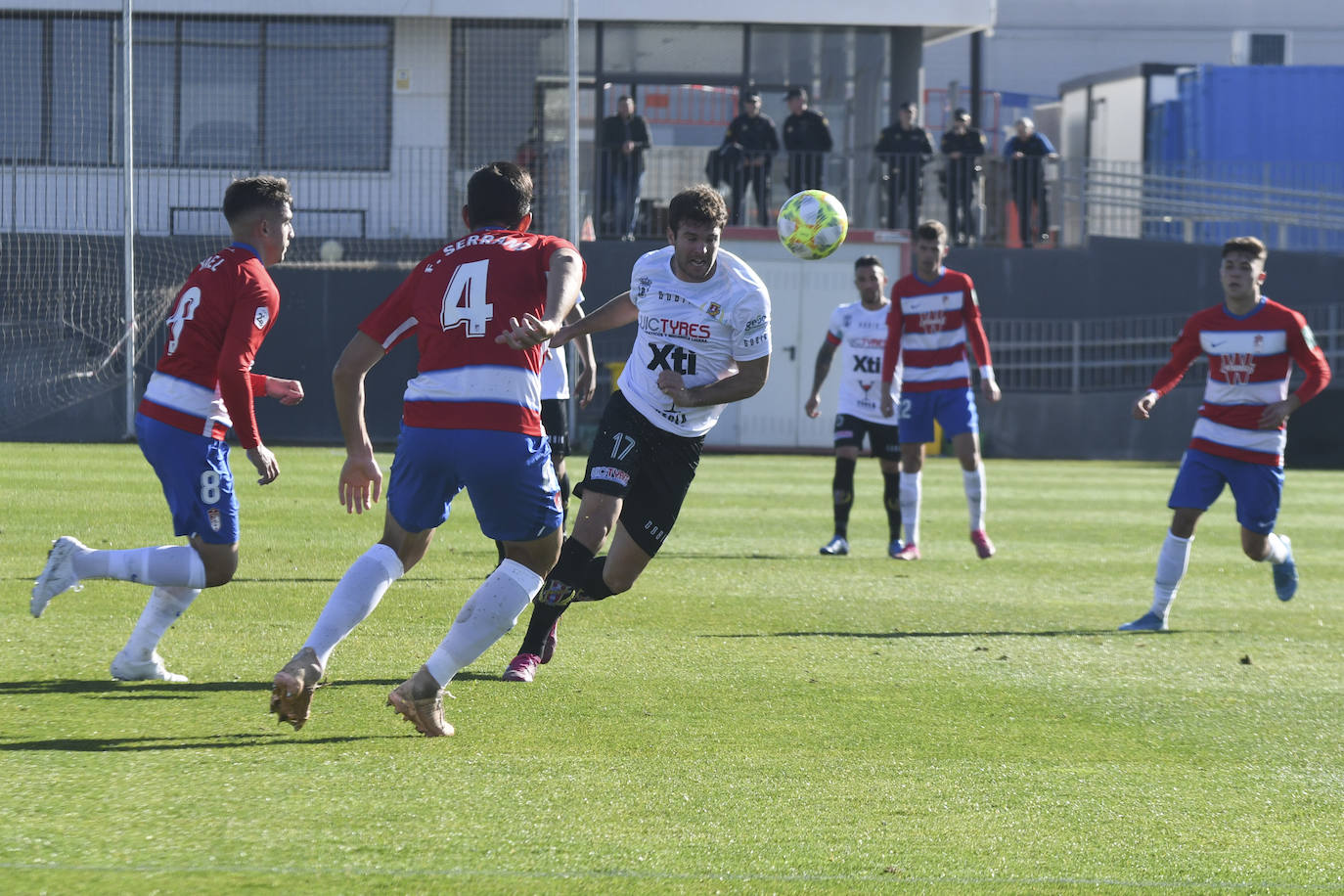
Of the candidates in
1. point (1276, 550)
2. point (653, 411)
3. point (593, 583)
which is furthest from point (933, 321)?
point (593, 583)

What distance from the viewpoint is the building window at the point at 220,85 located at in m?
23.7

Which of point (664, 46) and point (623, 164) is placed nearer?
point (623, 164)

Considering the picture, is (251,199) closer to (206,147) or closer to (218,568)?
(218,568)

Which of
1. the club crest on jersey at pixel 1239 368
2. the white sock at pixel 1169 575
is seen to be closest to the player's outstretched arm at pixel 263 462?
the white sock at pixel 1169 575

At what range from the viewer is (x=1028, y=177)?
83.4 ft

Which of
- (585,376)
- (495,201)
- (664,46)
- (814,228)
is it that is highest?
(664,46)

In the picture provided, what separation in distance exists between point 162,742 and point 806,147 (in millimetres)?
20131

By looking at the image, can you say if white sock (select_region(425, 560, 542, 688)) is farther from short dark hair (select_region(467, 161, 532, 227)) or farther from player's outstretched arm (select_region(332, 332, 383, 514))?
short dark hair (select_region(467, 161, 532, 227))

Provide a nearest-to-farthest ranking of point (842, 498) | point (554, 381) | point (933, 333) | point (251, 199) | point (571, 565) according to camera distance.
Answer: point (251, 199) < point (571, 565) < point (554, 381) < point (933, 333) < point (842, 498)

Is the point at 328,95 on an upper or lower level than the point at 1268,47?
lower

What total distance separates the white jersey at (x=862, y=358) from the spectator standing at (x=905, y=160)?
12262 millimetres

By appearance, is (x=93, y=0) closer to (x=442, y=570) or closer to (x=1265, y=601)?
(x=442, y=570)

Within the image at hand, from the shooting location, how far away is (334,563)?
1020 cm

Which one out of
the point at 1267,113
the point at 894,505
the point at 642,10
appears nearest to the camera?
the point at 894,505
